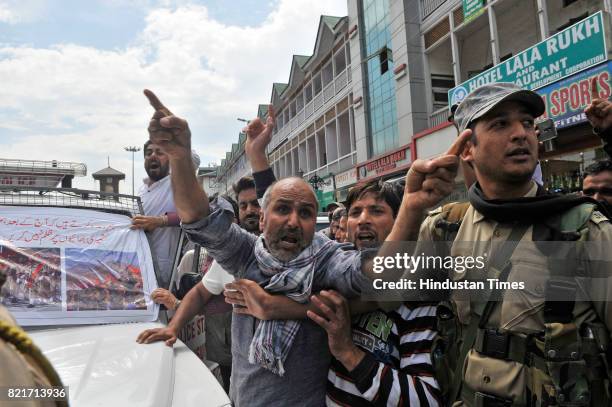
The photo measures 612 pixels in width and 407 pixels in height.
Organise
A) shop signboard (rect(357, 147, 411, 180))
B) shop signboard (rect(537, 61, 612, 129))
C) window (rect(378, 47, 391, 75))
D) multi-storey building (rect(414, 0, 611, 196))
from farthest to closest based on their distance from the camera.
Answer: window (rect(378, 47, 391, 75)) < shop signboard (rect(357, 147, 411, 180)) < multi-storey building (rect(414, 0, 611, 196)) < shop signboard (rect(537, 61, 612, 129))

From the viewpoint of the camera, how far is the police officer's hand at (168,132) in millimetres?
1625

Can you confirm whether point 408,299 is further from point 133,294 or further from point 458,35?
point 458,35

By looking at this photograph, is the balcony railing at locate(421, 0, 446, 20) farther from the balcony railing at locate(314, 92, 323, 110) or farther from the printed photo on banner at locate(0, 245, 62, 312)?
the printed photo on banner at locate(0, 245, 62, 312)

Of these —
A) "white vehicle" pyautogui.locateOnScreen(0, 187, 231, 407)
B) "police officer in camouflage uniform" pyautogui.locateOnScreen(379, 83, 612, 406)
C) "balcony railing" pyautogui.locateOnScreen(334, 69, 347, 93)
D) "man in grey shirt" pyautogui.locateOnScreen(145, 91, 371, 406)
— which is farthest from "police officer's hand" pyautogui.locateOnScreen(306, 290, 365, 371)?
"balcony railing" pyautogui.locateOnScreen(334, 69, 347, 93)

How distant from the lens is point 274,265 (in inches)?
64.2

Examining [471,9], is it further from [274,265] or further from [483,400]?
[483,400]

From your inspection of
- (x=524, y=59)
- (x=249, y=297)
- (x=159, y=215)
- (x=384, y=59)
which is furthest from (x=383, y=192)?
(x=384, y=59)

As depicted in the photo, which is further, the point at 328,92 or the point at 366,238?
the point at 328,92

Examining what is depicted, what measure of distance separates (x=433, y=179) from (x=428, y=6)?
52.5 feet

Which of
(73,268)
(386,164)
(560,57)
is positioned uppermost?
(560,57)

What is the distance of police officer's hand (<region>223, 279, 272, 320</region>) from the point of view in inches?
60.1

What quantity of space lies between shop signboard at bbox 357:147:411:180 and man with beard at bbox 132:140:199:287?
504 inches

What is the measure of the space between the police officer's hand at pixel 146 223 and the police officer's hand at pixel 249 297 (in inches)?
57.2

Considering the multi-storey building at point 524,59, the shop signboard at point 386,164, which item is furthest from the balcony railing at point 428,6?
the shop signboard at point 386,164
